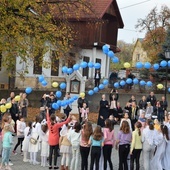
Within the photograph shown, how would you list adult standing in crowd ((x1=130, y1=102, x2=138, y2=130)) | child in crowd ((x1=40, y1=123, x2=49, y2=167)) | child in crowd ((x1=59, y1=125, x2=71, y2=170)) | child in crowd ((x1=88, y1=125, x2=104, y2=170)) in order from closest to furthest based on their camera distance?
1. child in crowd ((x1=88, y1=125, x2=104, y2=170))
2. child in crowd ((x1=59, y1=125, x2=71, y2=170))
3. child in crowd ((x1=40, y1=123, x2=49, y2=167))
4. adult standing in crowd ((x1=130, y1=102, x2=138, y2=130))

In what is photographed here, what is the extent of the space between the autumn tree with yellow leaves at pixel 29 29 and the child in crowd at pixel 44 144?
698 centimetres

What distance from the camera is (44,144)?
12180mm

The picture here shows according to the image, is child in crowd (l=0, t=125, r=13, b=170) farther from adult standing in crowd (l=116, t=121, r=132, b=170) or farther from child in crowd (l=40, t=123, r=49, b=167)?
adult standing in crowd (l=116, t=121, r=132, b=170)

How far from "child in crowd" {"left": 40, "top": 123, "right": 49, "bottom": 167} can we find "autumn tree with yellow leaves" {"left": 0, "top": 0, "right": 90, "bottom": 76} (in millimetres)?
6978

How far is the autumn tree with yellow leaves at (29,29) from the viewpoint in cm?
1823

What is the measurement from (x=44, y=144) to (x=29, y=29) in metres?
8.10

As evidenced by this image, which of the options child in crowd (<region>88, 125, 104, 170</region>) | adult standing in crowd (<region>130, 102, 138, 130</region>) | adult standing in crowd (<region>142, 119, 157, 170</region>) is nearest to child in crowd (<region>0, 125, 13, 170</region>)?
child in crowd (<region>88, 125, 104, 170</region>)

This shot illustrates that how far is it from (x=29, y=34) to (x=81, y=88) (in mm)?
6844

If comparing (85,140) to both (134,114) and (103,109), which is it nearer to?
(134,114)

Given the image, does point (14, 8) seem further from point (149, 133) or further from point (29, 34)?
point (149, 133)

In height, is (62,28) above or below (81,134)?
above

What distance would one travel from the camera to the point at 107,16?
125 ft

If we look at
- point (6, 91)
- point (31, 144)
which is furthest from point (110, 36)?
point (31, 144)

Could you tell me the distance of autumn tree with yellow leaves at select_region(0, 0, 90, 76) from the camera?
18234 mm
